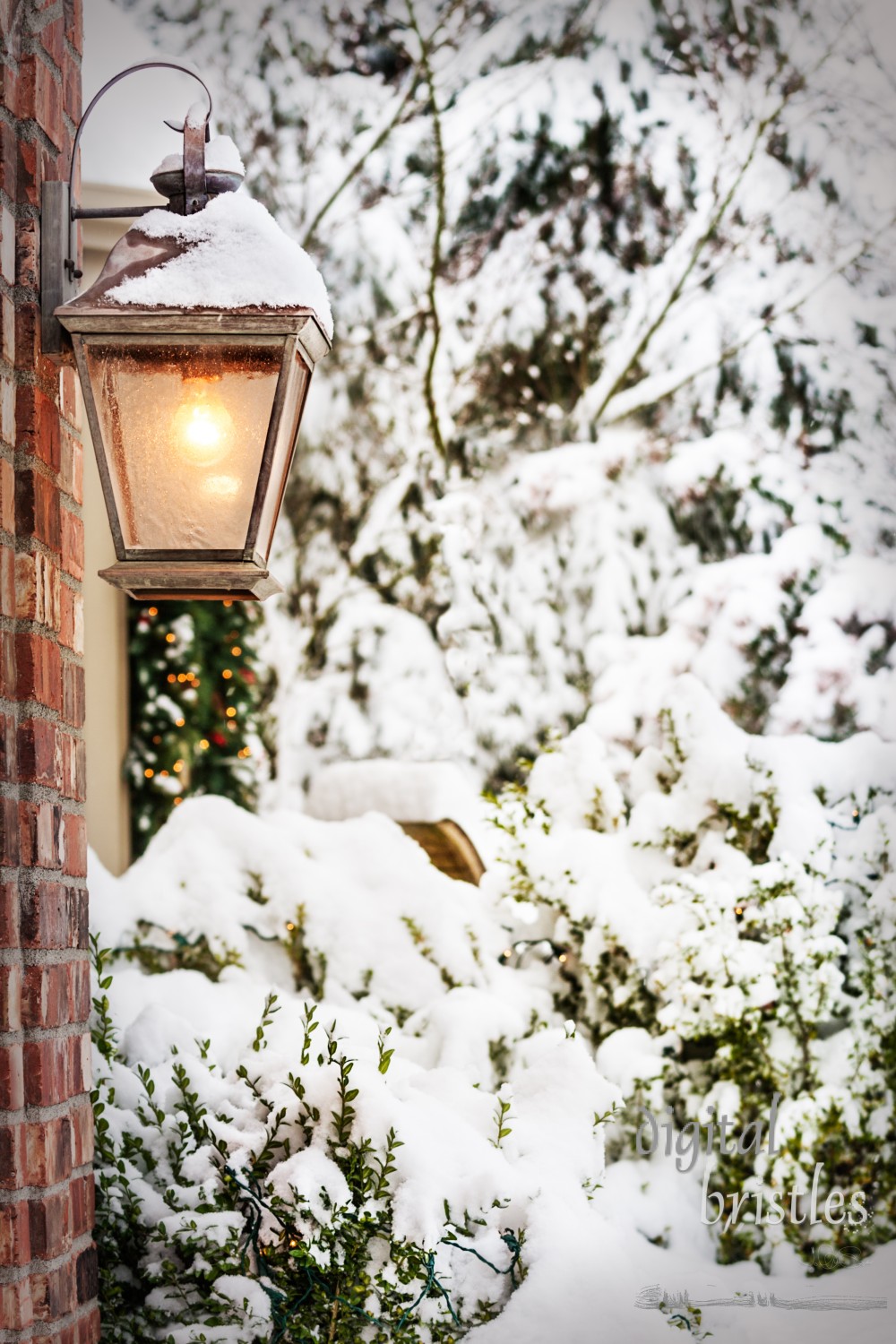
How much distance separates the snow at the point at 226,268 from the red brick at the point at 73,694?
0.43m

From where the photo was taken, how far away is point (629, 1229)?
2104 mm

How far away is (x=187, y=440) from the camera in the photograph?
131 centimetres

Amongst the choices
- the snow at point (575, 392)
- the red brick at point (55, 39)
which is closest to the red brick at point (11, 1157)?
the red brick at point (55, 39)

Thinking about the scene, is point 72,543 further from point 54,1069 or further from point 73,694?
point 54,1069

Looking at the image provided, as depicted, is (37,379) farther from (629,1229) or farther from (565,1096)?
(629,1229)

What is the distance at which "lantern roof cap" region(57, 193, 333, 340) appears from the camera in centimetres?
125

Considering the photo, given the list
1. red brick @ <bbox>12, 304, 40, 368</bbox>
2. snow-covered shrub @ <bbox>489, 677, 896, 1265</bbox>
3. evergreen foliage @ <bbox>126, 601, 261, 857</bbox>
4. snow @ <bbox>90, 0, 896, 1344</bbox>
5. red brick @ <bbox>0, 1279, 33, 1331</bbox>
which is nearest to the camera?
red brick @ <bbox>0, 1279, 33, 1331</bbox>

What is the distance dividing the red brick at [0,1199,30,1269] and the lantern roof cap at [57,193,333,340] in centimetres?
94

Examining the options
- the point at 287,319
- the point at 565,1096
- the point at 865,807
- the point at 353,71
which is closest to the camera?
the point at 287,319

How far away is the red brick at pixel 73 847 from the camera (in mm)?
1348

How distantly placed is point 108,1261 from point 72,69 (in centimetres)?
147

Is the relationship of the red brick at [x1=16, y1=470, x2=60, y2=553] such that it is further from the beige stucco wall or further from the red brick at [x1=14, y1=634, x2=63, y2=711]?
the beige stucco wall

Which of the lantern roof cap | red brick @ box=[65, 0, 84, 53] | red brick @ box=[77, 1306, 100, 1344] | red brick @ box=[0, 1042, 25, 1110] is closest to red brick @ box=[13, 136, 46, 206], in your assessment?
the lantern roof cap

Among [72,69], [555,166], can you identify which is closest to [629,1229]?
[72,69]
